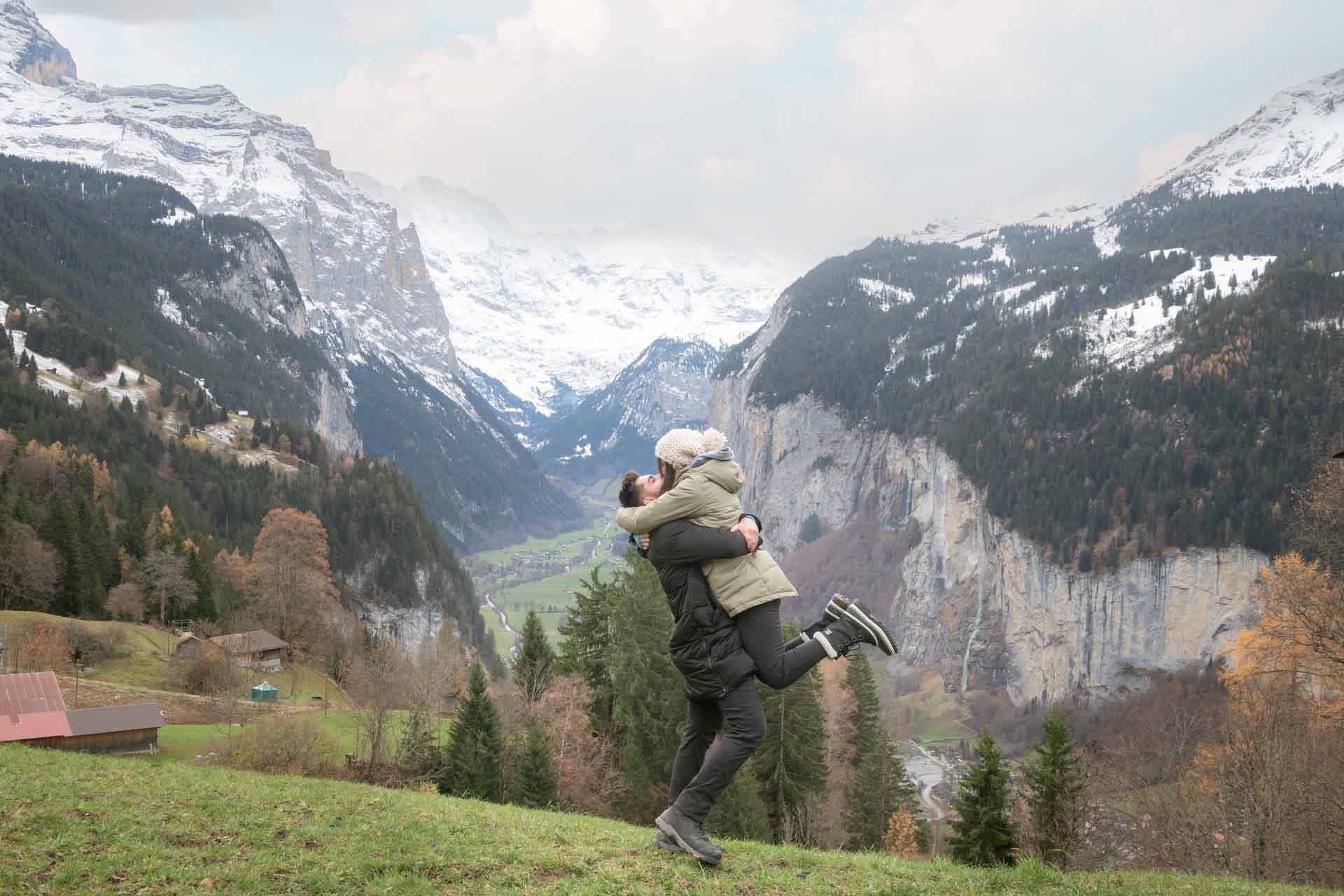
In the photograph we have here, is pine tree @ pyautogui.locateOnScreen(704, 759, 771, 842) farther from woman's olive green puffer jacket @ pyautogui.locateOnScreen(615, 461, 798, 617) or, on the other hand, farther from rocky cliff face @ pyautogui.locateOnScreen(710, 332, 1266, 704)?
rocky cliff face @ pyautogui.locateOnScreen(710, 332, 1266, 704)

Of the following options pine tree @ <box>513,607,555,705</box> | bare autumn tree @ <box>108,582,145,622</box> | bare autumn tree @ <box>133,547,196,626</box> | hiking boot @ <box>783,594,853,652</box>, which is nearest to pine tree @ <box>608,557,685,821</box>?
pine tree @ <box>513,607,555,705</box>

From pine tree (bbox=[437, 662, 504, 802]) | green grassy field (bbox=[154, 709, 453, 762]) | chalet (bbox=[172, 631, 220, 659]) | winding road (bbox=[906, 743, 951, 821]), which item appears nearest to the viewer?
pine tree (bbox=[437, 662, 504, 802])

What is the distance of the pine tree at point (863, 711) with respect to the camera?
49250 mm

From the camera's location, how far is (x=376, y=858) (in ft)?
27.9

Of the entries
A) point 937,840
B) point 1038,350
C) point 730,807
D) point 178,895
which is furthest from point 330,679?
point 1038,350

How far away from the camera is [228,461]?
13075 cm

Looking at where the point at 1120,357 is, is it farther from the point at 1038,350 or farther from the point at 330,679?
the point at 330,679

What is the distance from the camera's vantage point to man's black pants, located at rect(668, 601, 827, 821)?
8109 mm

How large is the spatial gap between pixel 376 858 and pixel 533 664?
114ft

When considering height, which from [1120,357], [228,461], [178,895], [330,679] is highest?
[1120,357]

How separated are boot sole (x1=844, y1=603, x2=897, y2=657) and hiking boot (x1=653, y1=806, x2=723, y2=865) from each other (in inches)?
96.9

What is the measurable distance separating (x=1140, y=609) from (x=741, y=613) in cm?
14375

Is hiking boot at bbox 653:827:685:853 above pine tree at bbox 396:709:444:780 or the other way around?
above

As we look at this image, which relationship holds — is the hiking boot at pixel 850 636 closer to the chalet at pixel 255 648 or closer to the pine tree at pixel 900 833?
the pine tree at pixel 900 833
